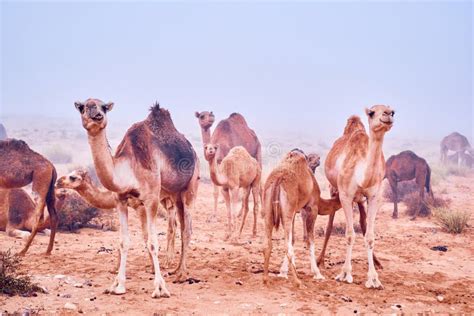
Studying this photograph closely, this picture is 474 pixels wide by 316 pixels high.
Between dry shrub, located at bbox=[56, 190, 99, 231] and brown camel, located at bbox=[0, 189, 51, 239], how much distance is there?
0.60m

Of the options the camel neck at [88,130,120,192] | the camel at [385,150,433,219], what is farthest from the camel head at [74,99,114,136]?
the camel at [385,150,433,219]

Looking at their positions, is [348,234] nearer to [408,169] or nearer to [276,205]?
[276,205]

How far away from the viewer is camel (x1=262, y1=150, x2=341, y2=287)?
25.9 ft

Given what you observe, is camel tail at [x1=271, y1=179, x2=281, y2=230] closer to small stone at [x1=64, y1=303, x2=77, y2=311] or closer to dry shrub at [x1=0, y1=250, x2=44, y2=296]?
small stone at [x1=64, y1=303, x2=77, y2=311]

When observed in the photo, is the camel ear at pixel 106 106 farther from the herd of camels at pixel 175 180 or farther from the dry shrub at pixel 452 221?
the dry shrub at pixel 452 221

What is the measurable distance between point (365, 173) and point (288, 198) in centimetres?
127

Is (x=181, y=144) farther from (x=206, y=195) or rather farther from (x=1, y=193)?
(x=206, y=195)

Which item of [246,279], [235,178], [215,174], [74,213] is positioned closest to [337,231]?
[235,178]

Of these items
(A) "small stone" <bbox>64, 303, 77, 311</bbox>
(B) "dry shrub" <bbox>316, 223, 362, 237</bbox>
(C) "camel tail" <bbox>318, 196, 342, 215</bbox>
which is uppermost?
(C) "camel tail" <bbox>318, 196, 342, 215</bbox>

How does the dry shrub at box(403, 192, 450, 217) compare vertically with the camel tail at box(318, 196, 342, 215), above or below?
below

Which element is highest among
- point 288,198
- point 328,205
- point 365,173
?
point 365,173

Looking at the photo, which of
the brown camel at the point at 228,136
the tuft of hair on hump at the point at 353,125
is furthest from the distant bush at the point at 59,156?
the tuft of hair on hump at the point at 353,125

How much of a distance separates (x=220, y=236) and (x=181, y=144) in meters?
4.77

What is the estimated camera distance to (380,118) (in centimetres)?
762
